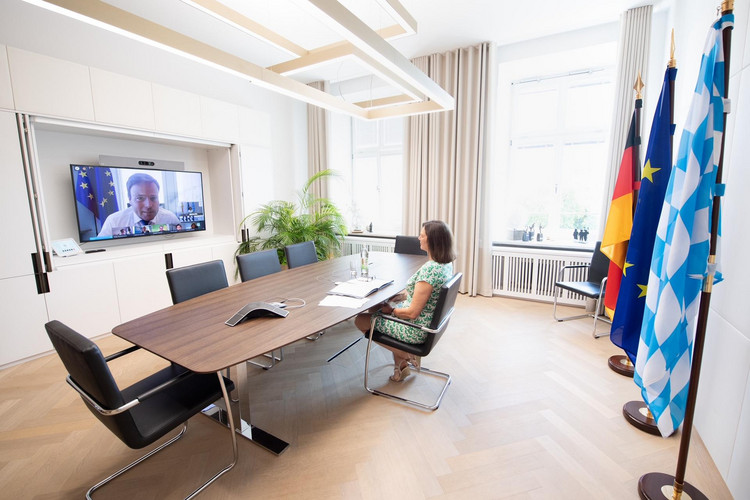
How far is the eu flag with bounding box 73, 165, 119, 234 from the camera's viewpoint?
3.18m

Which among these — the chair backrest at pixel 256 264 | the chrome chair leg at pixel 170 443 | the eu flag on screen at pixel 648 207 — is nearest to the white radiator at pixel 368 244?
the chair backrest at pixel 256 264

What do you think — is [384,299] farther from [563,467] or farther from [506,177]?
[506,177]

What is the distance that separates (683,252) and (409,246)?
2.56 meters

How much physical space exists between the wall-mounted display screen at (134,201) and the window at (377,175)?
2398mm

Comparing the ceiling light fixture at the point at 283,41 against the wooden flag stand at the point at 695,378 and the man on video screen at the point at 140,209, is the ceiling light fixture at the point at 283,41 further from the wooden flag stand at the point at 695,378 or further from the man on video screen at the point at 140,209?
the man on video screen at the point at 140,209

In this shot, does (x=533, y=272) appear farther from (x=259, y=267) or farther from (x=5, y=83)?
(x=5, y=83)

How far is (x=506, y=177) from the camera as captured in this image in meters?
4.54

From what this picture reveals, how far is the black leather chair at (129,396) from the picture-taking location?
4.08 feet

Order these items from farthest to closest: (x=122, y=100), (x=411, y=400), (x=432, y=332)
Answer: (x=122, y=100), (x=411, y=400), (x=432, y=332)

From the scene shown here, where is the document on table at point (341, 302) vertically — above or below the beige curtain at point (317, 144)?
below

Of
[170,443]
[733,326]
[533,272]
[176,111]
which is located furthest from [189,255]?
[733,326]

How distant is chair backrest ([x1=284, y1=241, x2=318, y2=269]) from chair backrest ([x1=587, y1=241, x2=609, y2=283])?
9.77 ft

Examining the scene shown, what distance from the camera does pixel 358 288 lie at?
2295 mm

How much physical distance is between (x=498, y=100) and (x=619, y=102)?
4.25 feet
